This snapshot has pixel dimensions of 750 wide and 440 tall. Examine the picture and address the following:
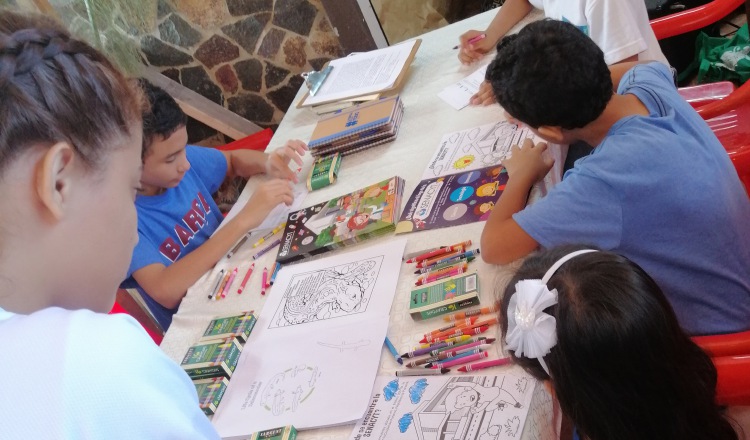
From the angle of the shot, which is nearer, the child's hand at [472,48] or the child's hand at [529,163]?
the child's hand at [529,163]

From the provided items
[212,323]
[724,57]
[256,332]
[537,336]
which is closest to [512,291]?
[537,336]

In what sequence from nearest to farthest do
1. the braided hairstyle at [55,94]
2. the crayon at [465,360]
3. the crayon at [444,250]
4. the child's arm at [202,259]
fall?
the braided hairstyle at [55,94] → the crayon at [465,360] → the crayon at [444,250] → the child's arm at [202,259]

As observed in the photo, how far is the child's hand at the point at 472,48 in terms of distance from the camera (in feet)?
6.08

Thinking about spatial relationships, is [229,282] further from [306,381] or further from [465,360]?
[465,360]

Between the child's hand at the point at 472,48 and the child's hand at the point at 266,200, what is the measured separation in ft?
2.32

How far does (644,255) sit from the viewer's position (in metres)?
1.10

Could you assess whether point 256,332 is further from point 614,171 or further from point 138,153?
point 614,171

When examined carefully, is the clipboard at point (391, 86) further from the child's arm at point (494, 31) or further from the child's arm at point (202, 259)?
the child's arm at point (202, 259)

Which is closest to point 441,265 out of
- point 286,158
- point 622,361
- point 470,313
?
point 470,313

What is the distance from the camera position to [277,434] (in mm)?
976

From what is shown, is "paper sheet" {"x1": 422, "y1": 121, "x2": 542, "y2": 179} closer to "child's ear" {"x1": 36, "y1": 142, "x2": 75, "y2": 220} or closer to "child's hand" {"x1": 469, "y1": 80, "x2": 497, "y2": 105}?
"child's hand" {"x1": 469, "y1": 80, "x2": 497, "y2": 105}

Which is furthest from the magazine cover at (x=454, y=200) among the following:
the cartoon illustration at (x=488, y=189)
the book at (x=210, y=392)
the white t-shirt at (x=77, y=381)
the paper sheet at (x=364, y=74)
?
the white t-shirt at (x=77, y=381)

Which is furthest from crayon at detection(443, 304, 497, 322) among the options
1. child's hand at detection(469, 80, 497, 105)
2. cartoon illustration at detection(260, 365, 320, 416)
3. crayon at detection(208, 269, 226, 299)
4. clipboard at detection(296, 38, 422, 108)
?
clipboard at detection(296, 38, 422, 108)

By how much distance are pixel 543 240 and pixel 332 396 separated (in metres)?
0.45
